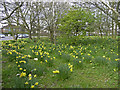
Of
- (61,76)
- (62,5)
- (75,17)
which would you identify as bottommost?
(61,76)

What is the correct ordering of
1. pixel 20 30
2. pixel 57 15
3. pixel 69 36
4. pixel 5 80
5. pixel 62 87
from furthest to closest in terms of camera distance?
pixel 20 30, pixel 57 15, pixel 69 36, pixel 5 80, pixel 62 87

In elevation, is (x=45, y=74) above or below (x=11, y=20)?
below

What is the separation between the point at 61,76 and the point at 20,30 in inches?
281

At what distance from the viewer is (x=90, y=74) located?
2.53m

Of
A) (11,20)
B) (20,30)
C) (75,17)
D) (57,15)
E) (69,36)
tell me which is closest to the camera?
(75,17)

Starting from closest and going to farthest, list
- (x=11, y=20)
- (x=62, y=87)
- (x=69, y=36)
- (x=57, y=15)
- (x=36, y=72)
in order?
(x=62, y=87)
(x=36, y=72)
(x=69, y=36)
(x=57, y=15)
(x=11, y=20)

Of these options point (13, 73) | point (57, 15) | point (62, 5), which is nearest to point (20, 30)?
point (57, 15)

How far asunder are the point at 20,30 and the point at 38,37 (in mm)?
1654

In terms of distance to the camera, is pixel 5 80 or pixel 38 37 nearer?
pixel 5 80

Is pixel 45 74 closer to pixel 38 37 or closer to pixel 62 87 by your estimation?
pixel 62 87

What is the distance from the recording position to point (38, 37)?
8.12 meters

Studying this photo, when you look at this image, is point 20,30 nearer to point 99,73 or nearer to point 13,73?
point 13,73

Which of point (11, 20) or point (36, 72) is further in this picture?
point (11, 20)

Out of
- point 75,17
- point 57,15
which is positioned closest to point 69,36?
point 75,17
